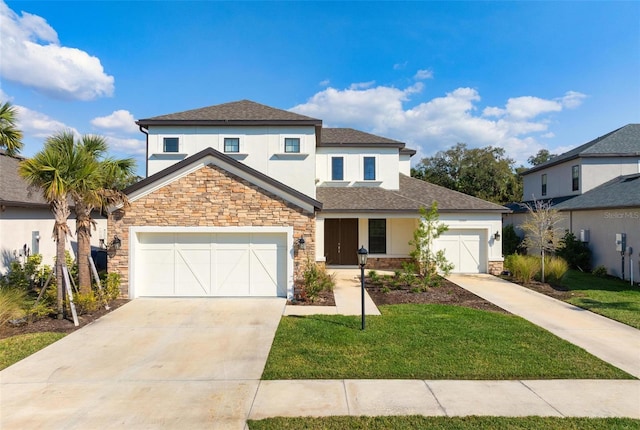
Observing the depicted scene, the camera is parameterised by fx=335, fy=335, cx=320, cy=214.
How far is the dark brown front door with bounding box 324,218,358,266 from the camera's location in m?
17.2

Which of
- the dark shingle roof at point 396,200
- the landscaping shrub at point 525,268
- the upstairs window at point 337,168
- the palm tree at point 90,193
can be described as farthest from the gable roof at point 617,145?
the palm tree at point 90,193

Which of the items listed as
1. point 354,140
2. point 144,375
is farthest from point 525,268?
Answer: point 144,375

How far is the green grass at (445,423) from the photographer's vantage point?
4.35m

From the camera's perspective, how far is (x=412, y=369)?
5945mm

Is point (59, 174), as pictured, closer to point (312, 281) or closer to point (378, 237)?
point (312, 281)

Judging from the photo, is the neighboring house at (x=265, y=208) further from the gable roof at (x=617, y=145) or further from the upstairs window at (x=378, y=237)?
the gable roof at (x=617, y=145)

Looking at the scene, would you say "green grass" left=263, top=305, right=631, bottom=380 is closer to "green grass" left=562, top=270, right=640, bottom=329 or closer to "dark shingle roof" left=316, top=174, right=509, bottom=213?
"green grass" left=562, top=270, right=640, bottom=329

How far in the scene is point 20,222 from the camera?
38.9ft

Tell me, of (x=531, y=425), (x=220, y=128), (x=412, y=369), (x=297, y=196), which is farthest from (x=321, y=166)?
(x=531, y=425)

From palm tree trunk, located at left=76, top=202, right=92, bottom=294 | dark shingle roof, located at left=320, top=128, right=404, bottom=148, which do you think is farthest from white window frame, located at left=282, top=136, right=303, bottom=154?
palm tree trunk, located at left=76, top=202, right=92, bottom=294

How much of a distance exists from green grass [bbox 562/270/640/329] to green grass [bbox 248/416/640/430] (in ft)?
19.1

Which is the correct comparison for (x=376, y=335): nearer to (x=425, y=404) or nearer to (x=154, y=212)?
(x=425, y=404)

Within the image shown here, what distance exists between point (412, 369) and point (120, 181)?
10467 mm

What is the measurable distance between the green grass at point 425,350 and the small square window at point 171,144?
33.8 feet
